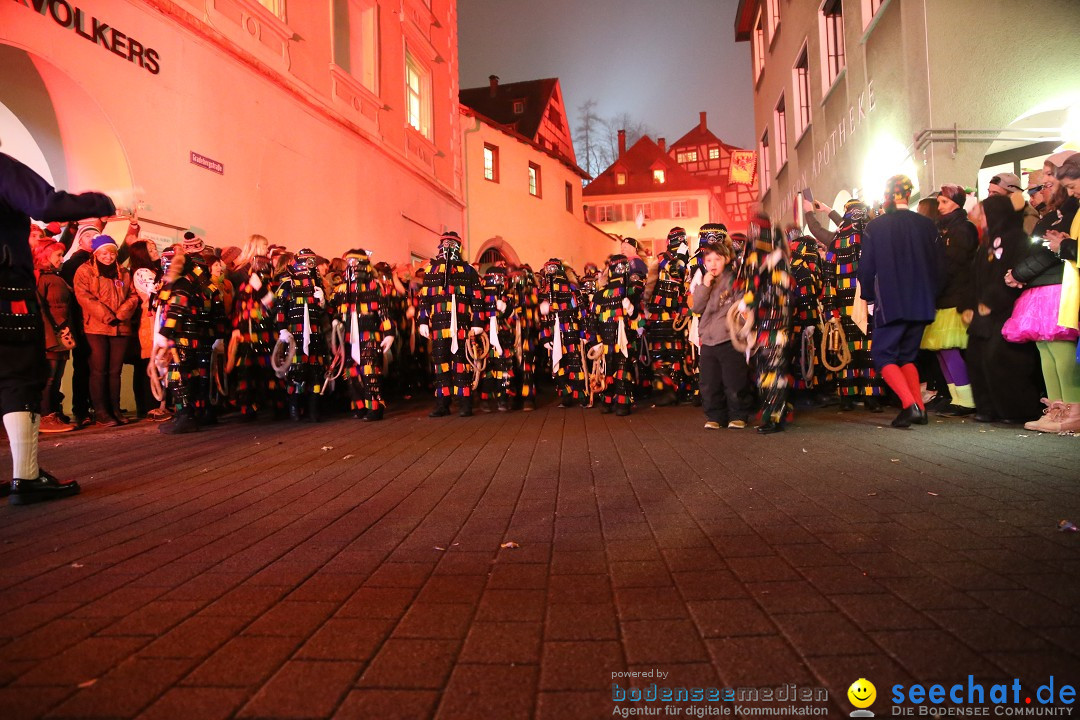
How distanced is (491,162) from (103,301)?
21.8 metres

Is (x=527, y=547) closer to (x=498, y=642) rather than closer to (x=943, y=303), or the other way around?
(x=498, y=642)

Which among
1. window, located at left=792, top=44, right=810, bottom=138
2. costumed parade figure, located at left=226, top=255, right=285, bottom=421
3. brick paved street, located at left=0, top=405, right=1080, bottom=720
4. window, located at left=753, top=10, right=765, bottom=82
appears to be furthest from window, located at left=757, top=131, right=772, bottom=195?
brick paved street, located at left=0, top=405, right=1080, bottom=720

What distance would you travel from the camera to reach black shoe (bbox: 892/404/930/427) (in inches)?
257

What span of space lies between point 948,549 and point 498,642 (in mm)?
2102

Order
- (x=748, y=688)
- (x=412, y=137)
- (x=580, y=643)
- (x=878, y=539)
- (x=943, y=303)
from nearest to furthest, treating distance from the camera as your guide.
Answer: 1. (x=748, y=688)
2. (x=580, y=643)
3. (x=878, y=539)
4. (x=943, y=303)
5. (x=412, y=137)

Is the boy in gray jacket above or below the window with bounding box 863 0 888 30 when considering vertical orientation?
below

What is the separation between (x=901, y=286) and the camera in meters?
6.59

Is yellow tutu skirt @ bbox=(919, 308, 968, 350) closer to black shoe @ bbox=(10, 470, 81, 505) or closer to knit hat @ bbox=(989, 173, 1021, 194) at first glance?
knit hat @ bbox=(989, 173, 1021, 194)

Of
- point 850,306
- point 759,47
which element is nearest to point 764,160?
point 759,47

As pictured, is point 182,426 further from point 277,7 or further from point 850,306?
point 277,7

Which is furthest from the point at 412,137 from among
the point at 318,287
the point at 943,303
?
the point at 943,303

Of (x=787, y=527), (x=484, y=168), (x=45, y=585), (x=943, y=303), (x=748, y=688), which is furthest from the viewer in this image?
(x=484, y=168)

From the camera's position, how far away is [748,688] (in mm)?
1791

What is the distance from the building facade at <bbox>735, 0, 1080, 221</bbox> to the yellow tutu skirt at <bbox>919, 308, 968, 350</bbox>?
137 inches
